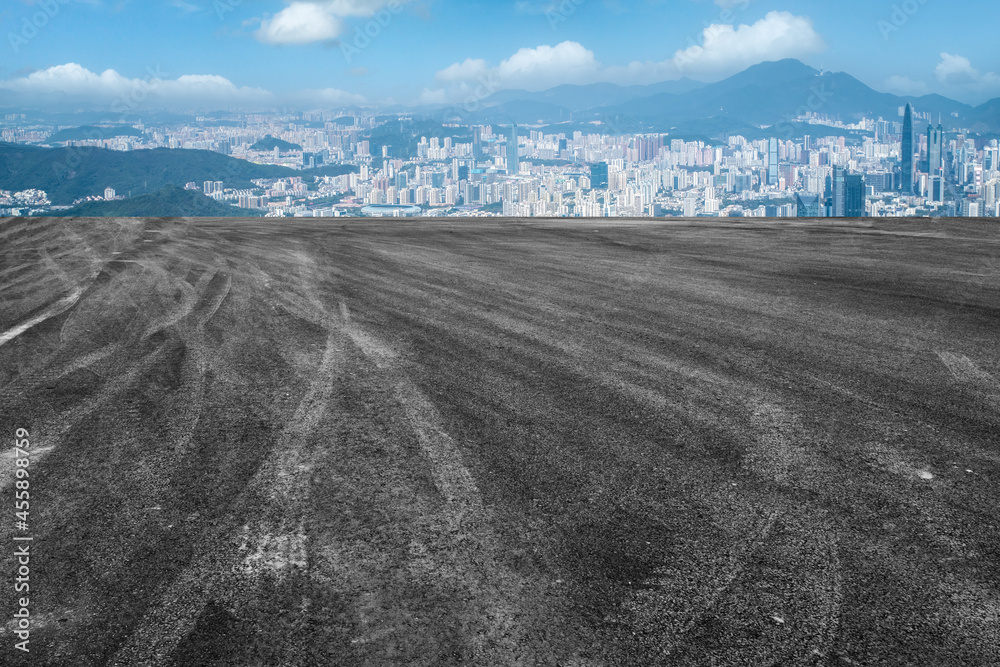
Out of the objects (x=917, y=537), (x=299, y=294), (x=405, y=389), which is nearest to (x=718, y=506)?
(x=917, y=537)

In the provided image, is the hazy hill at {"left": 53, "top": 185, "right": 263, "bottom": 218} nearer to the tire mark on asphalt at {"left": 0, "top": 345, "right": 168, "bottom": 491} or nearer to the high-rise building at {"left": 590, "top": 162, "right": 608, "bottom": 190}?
the tire mark on asphalt at {"left": 0, "top": 345, "right": 168, "bottom": 491}

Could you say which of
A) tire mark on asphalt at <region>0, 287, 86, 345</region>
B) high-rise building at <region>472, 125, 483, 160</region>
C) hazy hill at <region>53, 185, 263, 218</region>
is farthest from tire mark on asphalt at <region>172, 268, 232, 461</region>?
high-rise building at <region>472, 125, 483, 160</region>

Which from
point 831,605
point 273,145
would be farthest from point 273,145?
Answer: point 831,605

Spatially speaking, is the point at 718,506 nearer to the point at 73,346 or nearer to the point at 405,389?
the point at 405,389

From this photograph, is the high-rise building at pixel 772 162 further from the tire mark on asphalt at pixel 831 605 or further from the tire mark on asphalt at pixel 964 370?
the tire mark on asphalt at pixel 831 605

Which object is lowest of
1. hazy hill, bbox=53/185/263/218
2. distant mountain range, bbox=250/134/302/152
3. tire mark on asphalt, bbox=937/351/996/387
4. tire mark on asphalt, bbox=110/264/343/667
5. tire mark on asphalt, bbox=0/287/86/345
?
tire mark on asphalt, bbox=110/264/343/667

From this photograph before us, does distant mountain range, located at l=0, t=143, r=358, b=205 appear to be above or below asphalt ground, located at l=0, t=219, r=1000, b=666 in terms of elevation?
above
